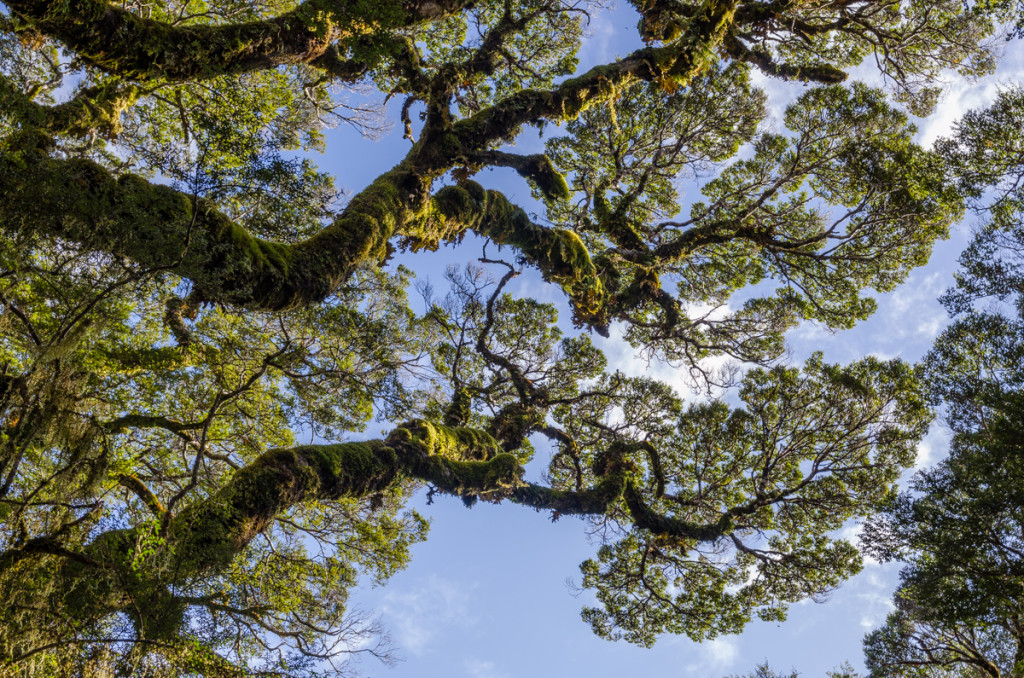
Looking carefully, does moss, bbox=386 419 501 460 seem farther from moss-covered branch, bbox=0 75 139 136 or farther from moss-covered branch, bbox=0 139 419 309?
moss-covered branch, bbox=0 75 139 136

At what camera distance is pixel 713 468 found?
1107 centimetres

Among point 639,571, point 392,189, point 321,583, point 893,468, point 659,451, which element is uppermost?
point 392,189

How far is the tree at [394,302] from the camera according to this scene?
473cm

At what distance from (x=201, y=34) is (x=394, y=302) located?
5.24 m

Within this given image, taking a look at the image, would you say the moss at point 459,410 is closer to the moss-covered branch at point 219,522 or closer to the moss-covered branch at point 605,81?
the moss-covered branch at point 219,522

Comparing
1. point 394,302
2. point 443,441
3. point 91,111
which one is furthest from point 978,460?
point 91,111

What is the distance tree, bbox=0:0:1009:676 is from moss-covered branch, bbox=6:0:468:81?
35 mm

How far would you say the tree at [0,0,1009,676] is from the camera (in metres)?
4.73

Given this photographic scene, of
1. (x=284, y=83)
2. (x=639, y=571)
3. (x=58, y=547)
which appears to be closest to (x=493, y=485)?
(x=639, y=571)

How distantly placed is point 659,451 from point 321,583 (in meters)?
6.90

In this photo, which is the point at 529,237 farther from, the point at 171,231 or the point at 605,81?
the point at 171,231

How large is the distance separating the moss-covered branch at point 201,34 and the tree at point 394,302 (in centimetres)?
4

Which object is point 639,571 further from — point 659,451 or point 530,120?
point 530,120

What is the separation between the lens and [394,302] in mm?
10516
